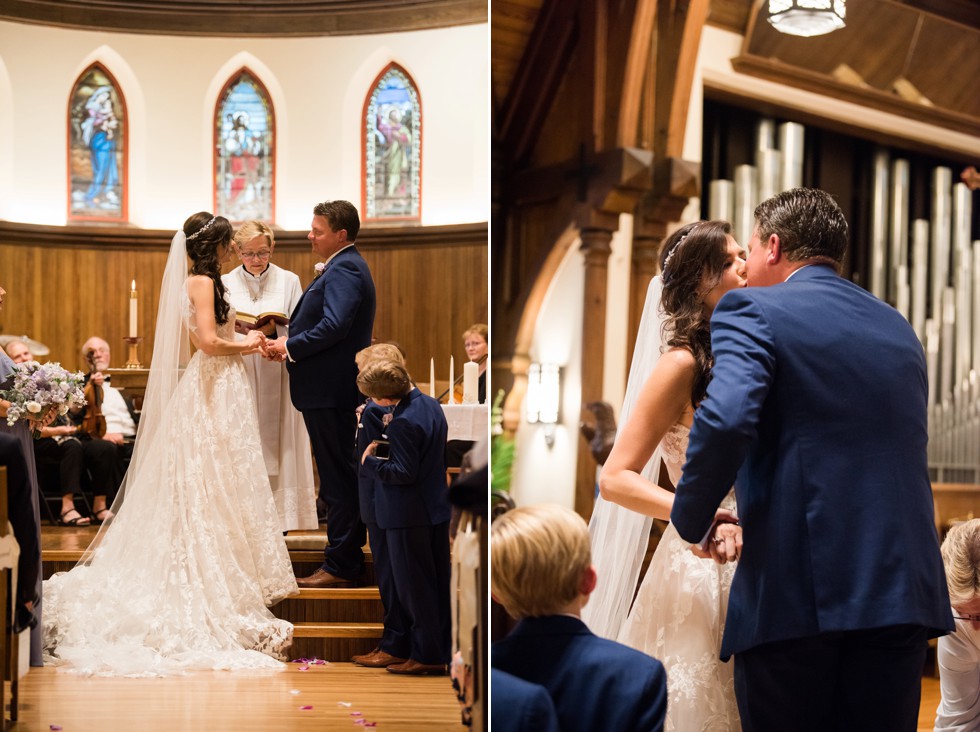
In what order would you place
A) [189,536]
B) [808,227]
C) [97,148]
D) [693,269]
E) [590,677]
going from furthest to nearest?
[189,536] < [97,148] < [693,269] < [808,227] < [590,677]

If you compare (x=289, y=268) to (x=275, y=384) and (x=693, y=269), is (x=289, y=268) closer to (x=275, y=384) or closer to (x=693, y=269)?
(x=275, y=384)

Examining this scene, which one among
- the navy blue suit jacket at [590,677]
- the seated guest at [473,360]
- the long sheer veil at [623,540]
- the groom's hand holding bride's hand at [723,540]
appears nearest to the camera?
the navy blue suit jacket at [590,677]

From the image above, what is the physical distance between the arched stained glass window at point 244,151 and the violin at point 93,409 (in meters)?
0.49

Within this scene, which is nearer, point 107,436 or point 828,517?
point 828,517

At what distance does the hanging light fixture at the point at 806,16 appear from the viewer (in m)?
3.00

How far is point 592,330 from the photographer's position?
238 cm

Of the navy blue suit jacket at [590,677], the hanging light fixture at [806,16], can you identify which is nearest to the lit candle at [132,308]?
the navy blue suit jacket at [590,677]

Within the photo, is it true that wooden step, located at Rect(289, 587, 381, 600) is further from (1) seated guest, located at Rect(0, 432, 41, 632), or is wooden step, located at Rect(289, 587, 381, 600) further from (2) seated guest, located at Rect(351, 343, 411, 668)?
(1) seated guest, located at Rect(0, 432, 41, 632)

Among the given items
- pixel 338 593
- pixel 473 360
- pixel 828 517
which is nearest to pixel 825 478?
pixel 828 517

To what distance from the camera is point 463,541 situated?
7.09ft

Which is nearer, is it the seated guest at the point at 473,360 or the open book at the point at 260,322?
the seated guest at the point at 473,360

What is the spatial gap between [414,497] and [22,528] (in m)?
0.95

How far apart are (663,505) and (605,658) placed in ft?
1.14

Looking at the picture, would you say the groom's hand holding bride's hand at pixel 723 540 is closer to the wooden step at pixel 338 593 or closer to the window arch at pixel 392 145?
the wooden step at pixel 338 593
